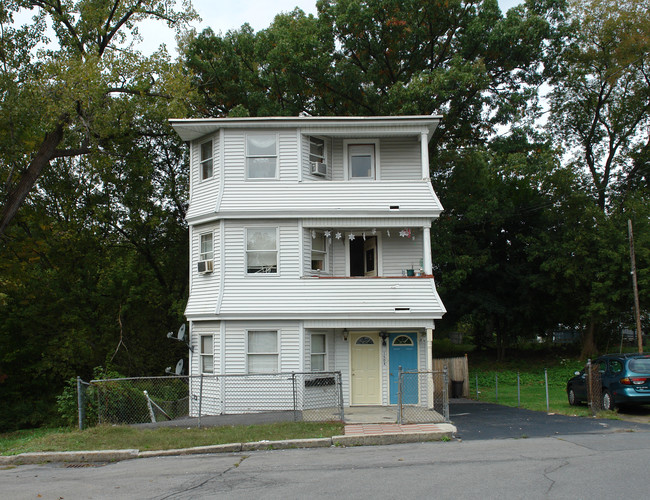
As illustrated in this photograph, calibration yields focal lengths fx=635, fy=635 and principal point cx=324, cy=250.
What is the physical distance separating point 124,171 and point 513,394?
20158mm

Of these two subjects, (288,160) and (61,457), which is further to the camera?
(288,160)

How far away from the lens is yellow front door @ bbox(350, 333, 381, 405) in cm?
2058

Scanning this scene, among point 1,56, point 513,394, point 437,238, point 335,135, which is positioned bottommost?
point 513,394

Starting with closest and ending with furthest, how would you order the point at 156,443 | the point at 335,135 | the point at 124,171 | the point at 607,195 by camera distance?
the point at 156,443 < the point at 335,135 < the point at 124,171 < the point at 607,195

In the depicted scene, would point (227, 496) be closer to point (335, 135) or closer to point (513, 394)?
point (335, 135)

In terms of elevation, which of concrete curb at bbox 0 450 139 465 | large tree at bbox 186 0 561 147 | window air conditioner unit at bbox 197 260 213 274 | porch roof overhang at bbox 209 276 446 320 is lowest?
concrete curb at bbox 0 450 139 465

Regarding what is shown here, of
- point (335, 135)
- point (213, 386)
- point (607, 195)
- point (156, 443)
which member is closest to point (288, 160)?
point (335, 135)

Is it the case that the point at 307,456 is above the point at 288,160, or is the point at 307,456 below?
below

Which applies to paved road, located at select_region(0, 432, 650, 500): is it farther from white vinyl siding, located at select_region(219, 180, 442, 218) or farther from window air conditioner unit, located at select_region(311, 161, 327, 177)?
window air conditioner unit, located at select_region(311, 161, 327, 177)

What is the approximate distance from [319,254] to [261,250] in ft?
6.80

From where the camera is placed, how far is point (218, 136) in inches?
854

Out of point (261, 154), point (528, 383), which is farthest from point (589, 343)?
point (261, 154)

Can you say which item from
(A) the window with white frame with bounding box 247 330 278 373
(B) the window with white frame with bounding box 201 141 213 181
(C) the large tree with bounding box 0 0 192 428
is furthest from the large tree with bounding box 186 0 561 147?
(A) the window with white frame with bounding box 247 330 278 373

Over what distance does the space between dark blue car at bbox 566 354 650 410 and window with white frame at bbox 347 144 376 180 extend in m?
9.69
